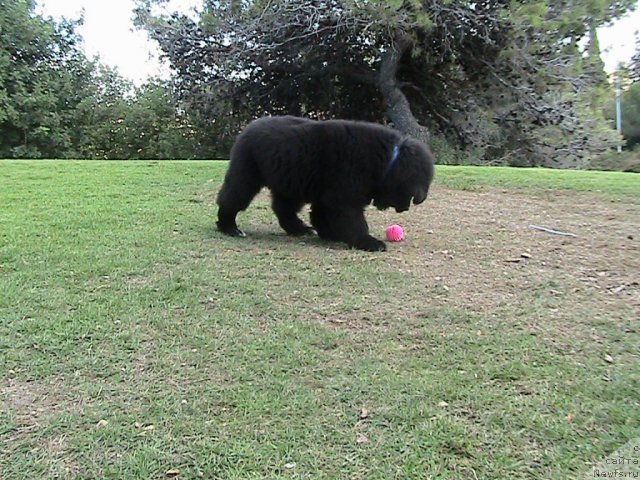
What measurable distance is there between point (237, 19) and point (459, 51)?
5.39 m

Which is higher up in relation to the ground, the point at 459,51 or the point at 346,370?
the point at 459,51

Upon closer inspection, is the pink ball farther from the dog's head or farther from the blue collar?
the blue collar

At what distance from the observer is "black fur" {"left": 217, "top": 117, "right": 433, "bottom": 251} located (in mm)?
5105

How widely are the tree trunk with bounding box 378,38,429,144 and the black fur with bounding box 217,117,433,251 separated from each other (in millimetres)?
9659

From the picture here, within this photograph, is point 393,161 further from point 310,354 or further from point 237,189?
point 310,354

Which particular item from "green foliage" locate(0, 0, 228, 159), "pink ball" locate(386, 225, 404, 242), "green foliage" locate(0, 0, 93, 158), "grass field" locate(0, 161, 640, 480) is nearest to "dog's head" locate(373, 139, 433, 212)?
"pink ball" locate(386, 225, 404, 242)

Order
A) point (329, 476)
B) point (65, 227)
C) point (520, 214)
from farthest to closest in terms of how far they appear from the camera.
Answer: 1. point (520, 214)
2. point (65, 227)
3. point (329, 476)

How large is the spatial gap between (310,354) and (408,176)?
2.53 m

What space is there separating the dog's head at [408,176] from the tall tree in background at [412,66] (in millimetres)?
7026

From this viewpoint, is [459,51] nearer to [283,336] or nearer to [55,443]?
[283,336]

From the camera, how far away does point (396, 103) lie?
15.1 metres

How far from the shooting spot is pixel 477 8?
12.8 meters

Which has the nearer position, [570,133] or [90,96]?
[570,133]

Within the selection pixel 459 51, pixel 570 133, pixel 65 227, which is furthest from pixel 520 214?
pixel 570 133
